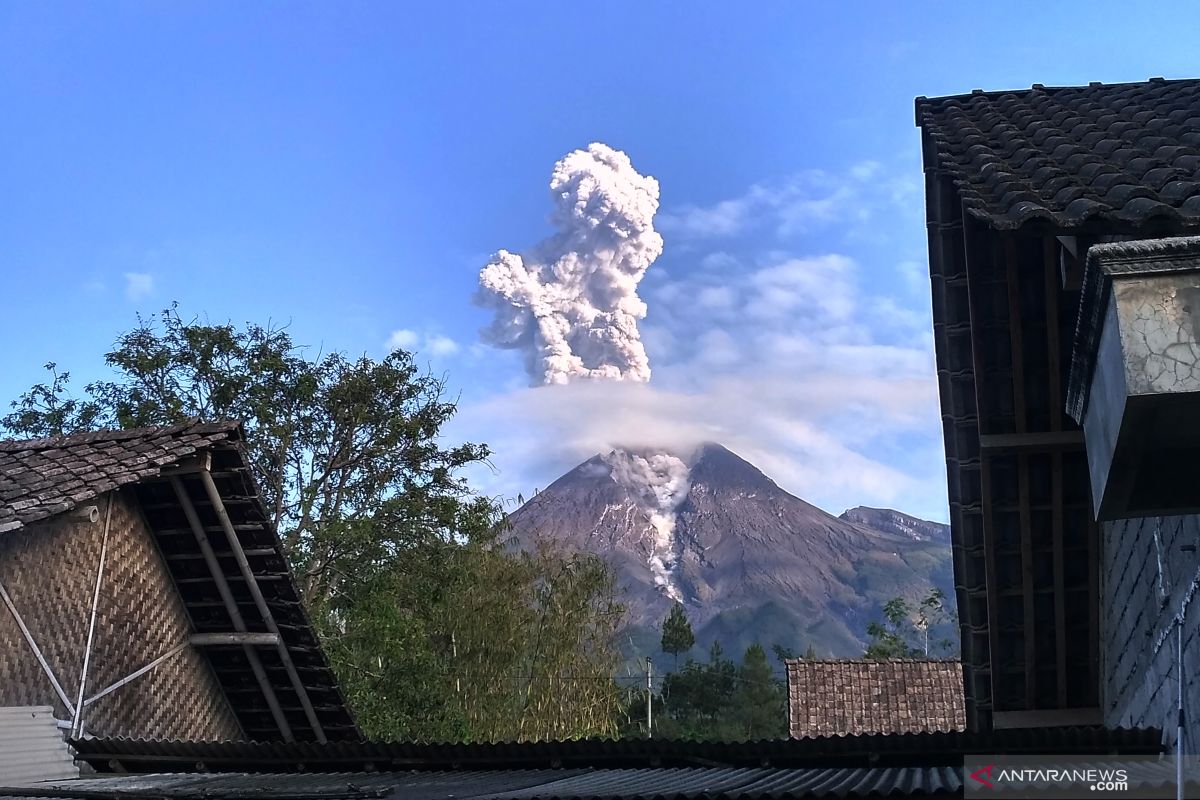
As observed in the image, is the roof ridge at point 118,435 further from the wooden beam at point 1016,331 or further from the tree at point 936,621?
the wooden beam at point 1016,331

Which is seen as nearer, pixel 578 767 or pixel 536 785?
pixel 536 785

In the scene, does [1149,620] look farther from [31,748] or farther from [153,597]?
[153,597]

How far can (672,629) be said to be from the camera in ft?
187

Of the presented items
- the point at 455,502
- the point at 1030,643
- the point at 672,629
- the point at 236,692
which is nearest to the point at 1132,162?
the point at 1030,643

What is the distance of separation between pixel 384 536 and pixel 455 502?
58.1 inches

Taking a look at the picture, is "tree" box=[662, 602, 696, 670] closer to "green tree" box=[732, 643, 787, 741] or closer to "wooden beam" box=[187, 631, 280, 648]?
"green tree" box=[732, 643, 787, 741]

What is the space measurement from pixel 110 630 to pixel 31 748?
4.22 ft

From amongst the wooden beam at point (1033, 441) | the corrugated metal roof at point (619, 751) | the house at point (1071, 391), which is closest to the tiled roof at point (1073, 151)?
the house at point (1071, 391)

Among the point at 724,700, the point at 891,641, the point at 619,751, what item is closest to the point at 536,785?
the point at 619,751

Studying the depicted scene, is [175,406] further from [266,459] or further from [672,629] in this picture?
[672,629]

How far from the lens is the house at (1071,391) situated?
259 cm

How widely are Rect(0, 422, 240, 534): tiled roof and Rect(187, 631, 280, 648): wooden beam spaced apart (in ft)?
6.25

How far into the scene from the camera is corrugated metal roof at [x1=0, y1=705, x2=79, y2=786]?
7.17 meters

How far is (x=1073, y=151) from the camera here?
4.65 metres
